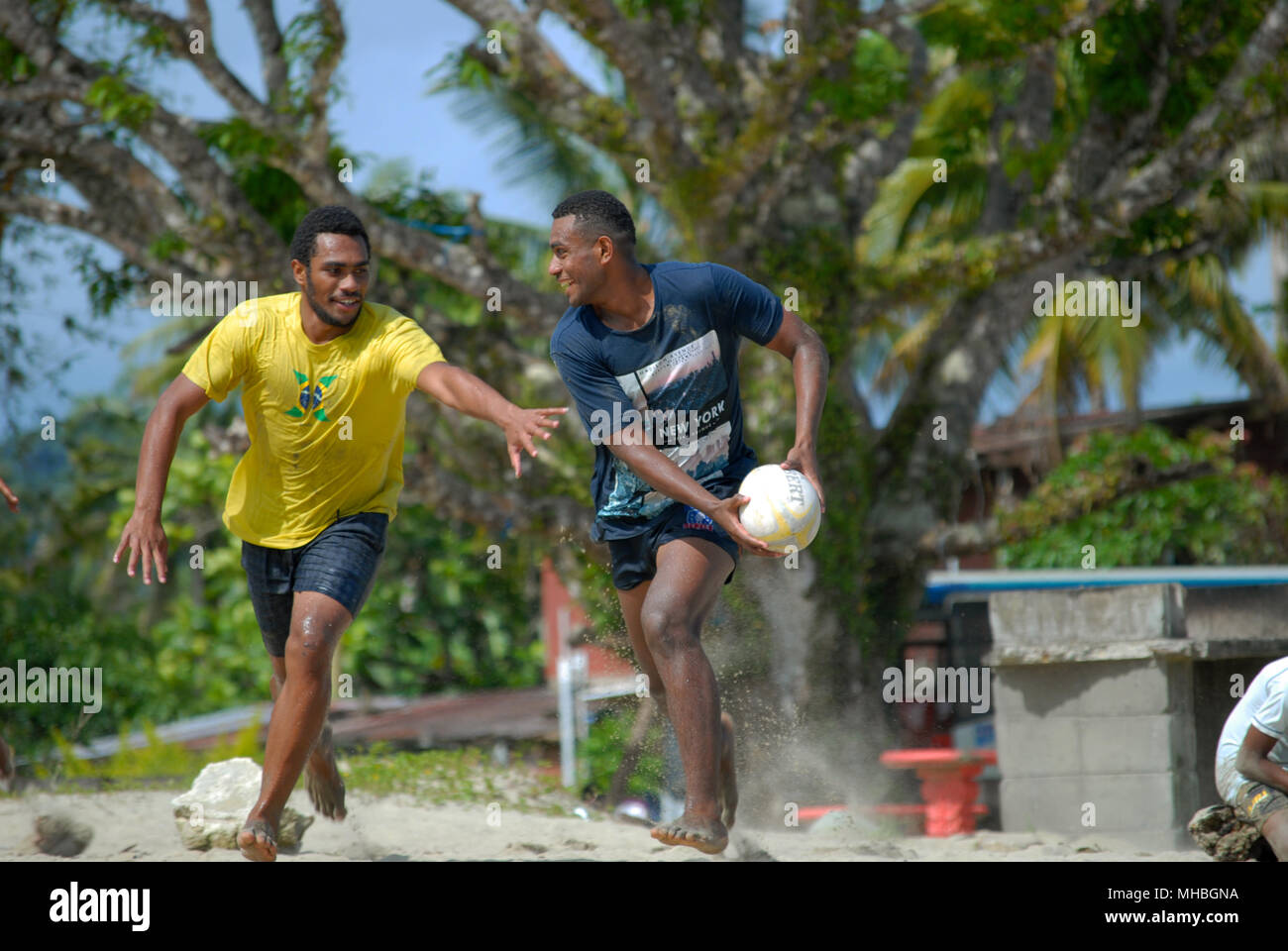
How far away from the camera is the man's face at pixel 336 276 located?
4.61 metres

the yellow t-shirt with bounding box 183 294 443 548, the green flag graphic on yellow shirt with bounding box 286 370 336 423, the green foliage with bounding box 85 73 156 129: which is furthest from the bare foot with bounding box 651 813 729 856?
the green foliage with bounding box 85 73 156 129

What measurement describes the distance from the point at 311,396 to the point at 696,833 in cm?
208

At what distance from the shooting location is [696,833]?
418 centimetres

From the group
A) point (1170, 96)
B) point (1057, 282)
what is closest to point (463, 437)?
point (1057, 282)

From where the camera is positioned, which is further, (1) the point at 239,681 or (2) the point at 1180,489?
(1) the point at 239,681

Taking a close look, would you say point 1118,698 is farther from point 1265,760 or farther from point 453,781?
point 453,781

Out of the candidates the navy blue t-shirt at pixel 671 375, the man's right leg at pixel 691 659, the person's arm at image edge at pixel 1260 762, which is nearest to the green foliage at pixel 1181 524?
the person's arm at image edge at pixel 1260 762

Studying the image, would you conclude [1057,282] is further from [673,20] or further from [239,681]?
[239,681]

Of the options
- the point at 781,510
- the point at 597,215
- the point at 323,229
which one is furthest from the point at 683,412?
the point at 323,229

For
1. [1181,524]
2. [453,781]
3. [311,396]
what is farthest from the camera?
[1181,524]

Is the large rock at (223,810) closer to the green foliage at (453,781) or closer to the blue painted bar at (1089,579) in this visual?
the green foliage at (453,781)

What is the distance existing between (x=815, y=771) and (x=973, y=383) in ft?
14.1

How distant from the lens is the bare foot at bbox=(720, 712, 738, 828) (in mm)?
5039

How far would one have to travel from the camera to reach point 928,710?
1155cm
